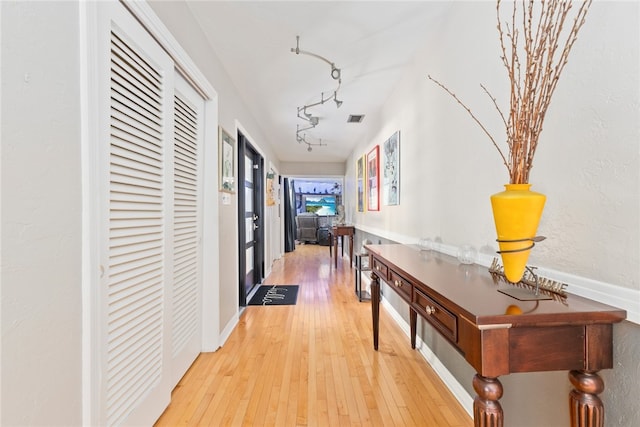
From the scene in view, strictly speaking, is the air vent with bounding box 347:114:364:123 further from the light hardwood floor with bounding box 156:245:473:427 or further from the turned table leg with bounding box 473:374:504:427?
the turned table leg with bounding box 473:374:504:427

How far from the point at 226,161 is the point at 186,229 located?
2.69ft

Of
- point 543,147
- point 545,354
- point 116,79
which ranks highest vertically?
point 116,79

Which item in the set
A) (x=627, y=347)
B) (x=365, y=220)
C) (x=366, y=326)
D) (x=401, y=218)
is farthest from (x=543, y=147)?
(x=365, y=220)

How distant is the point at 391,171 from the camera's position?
3.16m

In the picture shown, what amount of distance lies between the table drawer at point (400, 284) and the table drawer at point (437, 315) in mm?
88

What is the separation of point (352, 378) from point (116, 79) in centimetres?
211

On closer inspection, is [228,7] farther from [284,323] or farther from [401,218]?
[284,323]

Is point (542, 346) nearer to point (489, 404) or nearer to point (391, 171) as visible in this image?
point (489, 404)

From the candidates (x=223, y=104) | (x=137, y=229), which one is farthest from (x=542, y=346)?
(x=223, y=104)

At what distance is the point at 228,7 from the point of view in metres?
1.81

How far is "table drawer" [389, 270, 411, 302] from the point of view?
1425mm

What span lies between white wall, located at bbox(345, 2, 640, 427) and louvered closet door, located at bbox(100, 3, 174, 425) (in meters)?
1.69

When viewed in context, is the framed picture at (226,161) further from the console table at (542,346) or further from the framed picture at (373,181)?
the console table at (542,346)

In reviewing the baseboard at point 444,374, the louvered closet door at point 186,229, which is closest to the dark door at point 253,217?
the louvered closet door at point 186,229
